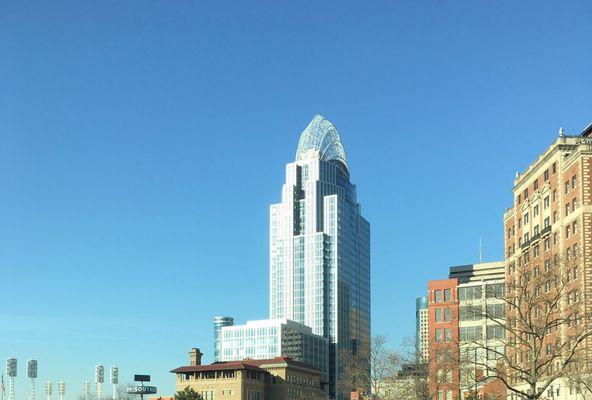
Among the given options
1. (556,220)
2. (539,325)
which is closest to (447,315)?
(556,220)

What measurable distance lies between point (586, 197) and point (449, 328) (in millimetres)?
58670

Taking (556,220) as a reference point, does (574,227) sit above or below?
below

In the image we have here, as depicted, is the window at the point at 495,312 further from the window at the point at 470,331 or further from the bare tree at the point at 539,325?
A: the window at the point at 470,331

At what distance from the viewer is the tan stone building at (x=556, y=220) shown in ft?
366

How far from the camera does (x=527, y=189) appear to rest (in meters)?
136

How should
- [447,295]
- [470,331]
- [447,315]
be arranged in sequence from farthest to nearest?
[447,295] → [447,315] → [470,331]

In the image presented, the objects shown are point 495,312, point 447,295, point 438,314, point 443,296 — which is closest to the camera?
point 495,312

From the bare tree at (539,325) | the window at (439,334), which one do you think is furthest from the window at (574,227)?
the window at (439,334)

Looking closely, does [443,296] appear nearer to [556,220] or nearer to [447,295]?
[447,295]

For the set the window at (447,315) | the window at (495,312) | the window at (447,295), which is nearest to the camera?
the window at (495,312)

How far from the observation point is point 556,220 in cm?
12262

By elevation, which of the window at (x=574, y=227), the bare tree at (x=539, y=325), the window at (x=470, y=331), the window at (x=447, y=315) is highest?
the window at (x=574, y=227)

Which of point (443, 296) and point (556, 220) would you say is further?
point (443, 296)

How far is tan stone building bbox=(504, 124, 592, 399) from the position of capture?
366ft
